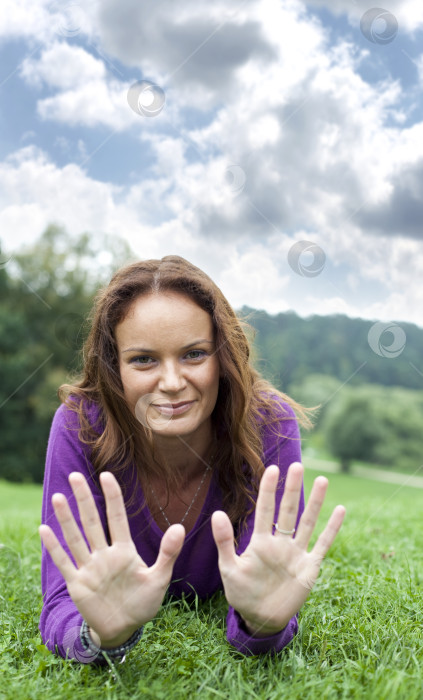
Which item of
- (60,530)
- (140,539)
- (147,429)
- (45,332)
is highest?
(45,332)

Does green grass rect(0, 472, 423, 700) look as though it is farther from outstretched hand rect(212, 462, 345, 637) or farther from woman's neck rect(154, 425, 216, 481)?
woman's neck rect(154, 425, 216, 481)

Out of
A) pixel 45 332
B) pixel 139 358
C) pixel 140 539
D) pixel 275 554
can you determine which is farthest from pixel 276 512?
pixel 45 332

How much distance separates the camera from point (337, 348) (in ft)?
107

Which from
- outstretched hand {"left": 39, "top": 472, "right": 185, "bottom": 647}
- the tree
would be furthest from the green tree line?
outstretched hand {"left": 39, "top": 472, "right": 185, "bottom": 647}

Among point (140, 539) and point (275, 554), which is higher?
point (275, 554)

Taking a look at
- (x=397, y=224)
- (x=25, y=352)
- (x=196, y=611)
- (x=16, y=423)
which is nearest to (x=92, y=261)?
(x=25, y=352)

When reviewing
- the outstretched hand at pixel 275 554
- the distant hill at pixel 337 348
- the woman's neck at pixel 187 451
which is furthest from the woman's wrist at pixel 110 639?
the distant hill at pixel 337 348

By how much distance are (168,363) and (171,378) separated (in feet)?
0.23

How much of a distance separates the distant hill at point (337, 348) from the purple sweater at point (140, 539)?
49cm

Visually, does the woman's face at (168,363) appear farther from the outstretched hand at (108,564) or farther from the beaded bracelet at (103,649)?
the beaded bracelet at (103,649)

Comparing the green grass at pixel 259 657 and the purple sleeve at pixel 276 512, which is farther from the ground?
the purple sleeve at pixel 276 512

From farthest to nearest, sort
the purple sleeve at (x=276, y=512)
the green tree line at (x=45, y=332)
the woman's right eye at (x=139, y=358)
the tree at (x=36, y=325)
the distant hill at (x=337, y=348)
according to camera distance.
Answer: the tree at (x=36, y=325) < the green tree line at (x=45, y=332) < the distant hill at (x=337, y=348) < the woman's right eye at (x=139, y=358) < the purple sleeve at (x=276, y=512)

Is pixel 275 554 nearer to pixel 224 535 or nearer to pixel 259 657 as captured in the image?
pixel 224 535

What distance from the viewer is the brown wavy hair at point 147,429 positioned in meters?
2.31
